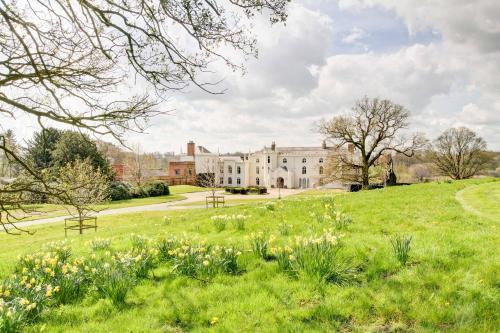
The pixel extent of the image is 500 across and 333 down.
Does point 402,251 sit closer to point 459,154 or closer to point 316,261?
point 316,261

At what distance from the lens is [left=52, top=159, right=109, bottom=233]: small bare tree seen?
5.12 meters

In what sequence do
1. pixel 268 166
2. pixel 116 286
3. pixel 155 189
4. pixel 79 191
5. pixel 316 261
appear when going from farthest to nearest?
pixel 268 166 → pixel 155 189 → pixel 79 191 → pixel 316 261 → pixel 116 286

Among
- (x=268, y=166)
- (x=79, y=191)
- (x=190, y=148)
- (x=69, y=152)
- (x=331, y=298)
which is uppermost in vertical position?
(x=190, y=148)

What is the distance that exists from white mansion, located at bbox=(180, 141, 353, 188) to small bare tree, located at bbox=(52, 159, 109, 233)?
44.4 m

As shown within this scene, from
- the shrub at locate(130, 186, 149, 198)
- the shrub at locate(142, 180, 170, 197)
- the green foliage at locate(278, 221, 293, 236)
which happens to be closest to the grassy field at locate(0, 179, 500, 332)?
the green foliage at locate(278, 221, 293, 236)

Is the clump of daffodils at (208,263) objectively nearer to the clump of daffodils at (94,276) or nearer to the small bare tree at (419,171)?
the clump of daffodils at (94,276)

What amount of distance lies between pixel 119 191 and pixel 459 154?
51618 millimetres

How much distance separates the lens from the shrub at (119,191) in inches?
1754

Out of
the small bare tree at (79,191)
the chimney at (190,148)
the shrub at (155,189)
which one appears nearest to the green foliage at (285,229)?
the small bare tree at (79,191)

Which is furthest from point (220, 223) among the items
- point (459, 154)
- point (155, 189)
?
point (459, 154)

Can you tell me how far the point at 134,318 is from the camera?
4.68 m

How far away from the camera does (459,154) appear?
56375 mm

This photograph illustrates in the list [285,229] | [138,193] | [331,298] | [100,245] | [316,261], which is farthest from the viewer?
[138,193]

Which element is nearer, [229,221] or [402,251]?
[402,251]
